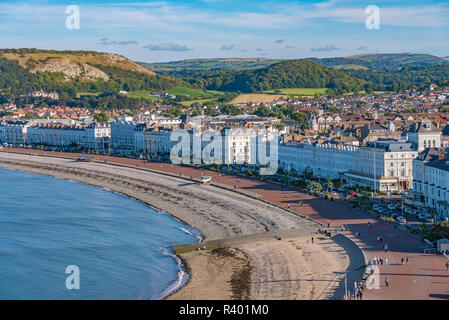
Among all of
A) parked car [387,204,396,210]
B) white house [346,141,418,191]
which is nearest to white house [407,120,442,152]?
white house [346,141,418,191]

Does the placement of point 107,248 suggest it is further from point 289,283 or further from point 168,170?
point 168,170

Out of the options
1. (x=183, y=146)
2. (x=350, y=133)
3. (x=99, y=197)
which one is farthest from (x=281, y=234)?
(x=183, y=146)

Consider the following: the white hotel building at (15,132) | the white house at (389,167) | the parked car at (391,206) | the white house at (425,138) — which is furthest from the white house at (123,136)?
the parked car at (391,206)

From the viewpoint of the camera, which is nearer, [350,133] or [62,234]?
[62,234]

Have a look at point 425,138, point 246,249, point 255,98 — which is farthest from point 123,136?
point 255,98

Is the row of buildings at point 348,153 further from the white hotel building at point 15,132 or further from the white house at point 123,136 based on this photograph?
the white hotel building at point 15,132

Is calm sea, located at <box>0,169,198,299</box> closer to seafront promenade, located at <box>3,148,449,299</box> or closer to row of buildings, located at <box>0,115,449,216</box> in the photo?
seafront promenade, located at <box>3,148,449,299</box>
